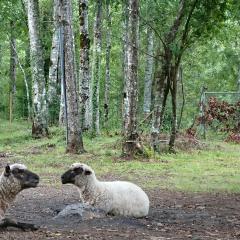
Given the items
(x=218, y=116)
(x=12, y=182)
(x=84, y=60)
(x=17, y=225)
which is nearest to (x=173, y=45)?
(x=84, y=60)

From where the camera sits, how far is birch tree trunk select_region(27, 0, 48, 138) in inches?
936

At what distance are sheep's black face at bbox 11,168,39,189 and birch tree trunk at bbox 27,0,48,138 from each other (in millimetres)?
14864

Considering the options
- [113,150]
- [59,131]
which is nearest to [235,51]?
[59,131]

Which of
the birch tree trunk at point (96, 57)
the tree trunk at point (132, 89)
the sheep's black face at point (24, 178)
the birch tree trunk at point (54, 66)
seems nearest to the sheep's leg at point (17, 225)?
the sheep's black face at point (24, 178)

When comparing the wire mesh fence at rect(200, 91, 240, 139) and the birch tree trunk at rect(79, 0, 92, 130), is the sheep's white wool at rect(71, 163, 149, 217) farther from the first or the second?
the birch tree trunk at rect(79, 0, 92, 130)

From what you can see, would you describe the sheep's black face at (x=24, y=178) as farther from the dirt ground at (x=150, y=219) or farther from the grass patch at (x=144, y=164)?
the grass patch at (x=144, y=164)

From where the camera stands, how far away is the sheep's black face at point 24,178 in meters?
8.98

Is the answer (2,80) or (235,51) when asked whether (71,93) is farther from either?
(2,80)

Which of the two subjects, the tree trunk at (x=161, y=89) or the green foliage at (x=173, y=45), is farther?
the tree trunk at (x=161, y=89)

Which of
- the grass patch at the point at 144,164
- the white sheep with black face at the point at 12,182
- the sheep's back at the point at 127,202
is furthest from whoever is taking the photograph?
the grass patch at the point at 144,164

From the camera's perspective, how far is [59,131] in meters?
25.5

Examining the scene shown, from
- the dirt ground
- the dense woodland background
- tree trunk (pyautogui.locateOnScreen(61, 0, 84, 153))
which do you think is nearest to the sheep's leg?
the dirt ground

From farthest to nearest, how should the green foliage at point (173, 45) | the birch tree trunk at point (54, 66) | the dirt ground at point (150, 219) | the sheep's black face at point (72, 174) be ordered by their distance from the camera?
the birch tree trunk at point (54, 66), the green foliage at point (173, 45), the sheep's black face at point (72, 174), the dirt ground at point (150, 219)

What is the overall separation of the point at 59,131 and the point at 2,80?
20070mm
